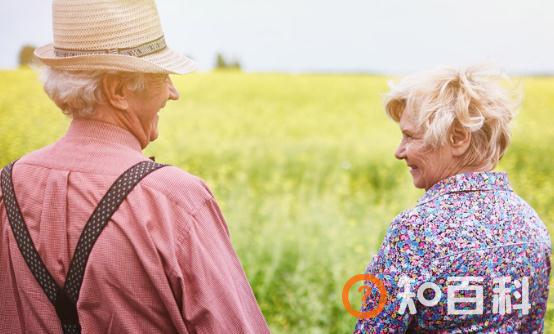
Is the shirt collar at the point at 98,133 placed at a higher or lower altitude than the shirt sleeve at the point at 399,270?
higher

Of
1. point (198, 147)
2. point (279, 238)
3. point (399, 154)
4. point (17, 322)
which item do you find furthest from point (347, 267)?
point (198, 147)

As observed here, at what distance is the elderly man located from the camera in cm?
144

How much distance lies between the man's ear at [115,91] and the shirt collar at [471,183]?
783 mm

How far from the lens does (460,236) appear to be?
157 cm

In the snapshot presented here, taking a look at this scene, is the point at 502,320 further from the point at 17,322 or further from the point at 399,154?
the point at 17,322

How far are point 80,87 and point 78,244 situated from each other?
0.36 meters

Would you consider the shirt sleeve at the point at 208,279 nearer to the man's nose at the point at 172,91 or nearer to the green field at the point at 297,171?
the man's nose at the point at 172,91

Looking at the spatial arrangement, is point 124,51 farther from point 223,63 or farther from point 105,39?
point 223,63

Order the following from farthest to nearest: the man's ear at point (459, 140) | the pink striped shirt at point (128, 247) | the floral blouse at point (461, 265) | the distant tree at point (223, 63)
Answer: the distant tree at point (223, 63)
the man's ear at point (459, 140)
the floral blouse at point (461, 265)
the pink striped shirt at point (128, 247)

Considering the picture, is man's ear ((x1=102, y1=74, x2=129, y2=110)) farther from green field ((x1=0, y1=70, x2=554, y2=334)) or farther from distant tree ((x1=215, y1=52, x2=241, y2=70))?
distant tree ((x1=215, y1=52, x2=241, y2=70))

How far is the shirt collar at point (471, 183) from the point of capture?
165 cm

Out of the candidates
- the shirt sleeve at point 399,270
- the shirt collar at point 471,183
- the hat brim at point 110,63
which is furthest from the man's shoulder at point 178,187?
the shirt collar at point 471,183

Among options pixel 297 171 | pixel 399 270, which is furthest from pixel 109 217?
pixel 297 171

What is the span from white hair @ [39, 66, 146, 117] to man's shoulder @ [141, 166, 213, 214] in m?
0.23
